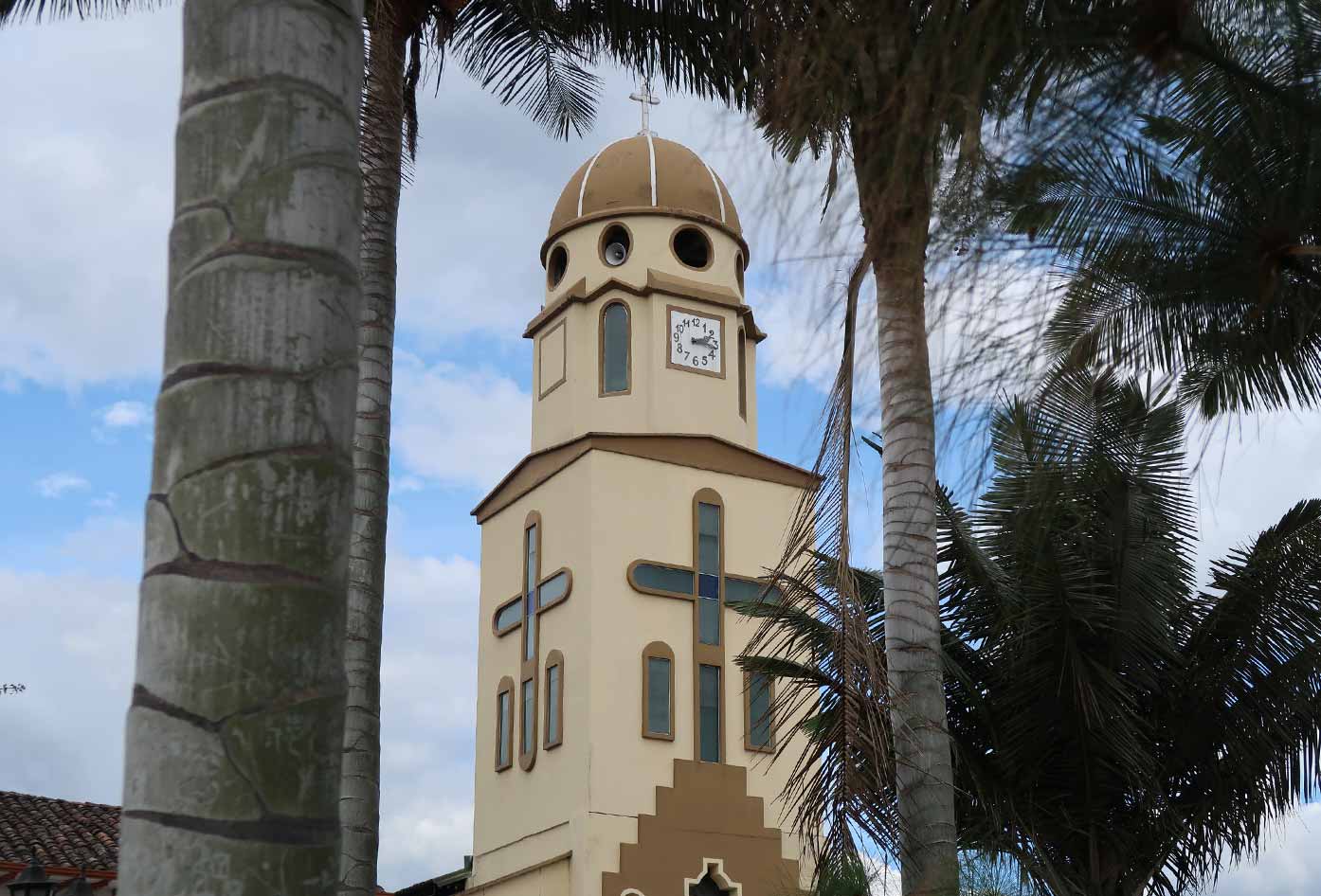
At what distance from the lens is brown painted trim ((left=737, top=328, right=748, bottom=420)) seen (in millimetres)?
35125

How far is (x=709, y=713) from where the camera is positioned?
30703 mm

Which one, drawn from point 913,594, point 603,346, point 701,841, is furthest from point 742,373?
point 913,594

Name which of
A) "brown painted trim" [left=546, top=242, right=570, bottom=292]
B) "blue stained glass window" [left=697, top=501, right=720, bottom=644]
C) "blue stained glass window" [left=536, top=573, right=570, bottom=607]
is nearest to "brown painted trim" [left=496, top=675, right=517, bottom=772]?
"blue stained glass window" [left=536, top=573, right=570, bottom=607]

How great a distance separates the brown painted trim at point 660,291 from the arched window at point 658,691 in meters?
7.52

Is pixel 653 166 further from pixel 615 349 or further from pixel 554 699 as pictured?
pixel 554 699

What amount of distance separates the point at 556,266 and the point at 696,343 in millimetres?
4030

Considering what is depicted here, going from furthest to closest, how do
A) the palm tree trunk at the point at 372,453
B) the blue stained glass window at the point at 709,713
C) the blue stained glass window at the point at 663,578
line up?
the blue stained glass window at the point at 663,578 < the blue stained glass window at the point at 709,713 < the palm tree trunk at the point at 372,453

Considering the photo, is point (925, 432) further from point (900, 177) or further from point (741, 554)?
point (741, 554)

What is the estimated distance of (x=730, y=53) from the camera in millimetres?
11328

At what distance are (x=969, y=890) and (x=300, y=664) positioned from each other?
290 inches

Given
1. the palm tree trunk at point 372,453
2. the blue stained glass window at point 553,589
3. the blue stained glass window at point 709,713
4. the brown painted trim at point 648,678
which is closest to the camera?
the palm tree trunk at point 372,453

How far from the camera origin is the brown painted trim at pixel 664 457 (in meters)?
31.8

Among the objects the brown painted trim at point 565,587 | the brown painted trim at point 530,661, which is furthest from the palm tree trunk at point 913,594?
the brown painted trim at point 530,661

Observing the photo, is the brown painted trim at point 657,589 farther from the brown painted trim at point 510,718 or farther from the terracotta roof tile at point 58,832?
the terracotta roof tile at point 58,832
